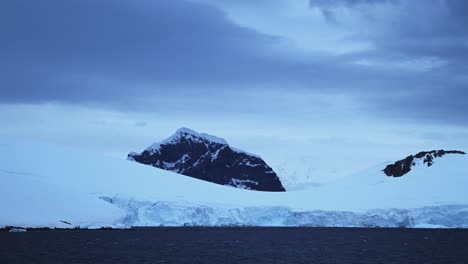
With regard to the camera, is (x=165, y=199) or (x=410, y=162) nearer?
(x=165, y=199)

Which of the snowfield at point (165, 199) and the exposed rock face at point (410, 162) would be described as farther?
the exposed rock face at point (410, 162)

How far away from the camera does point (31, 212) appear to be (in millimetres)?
67188

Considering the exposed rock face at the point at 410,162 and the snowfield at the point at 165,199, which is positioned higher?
the exposed rock face at the point at 410,162

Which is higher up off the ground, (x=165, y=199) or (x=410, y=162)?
(x=410, y=162)

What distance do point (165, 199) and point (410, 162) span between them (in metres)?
53.6

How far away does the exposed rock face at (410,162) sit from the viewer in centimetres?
11662

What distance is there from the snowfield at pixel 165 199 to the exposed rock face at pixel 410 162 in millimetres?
6452

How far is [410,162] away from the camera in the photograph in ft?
387

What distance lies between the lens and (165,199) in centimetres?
8288

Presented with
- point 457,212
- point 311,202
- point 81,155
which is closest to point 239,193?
point 311,202

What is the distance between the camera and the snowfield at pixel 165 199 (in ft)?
232

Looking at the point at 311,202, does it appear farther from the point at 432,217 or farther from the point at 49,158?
the point at 49,158

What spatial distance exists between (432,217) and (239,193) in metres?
27.8

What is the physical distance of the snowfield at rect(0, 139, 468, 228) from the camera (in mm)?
70812
